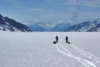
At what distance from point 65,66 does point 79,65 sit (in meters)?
1.14

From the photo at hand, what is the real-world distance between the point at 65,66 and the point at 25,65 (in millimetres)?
3145

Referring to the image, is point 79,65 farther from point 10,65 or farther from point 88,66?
point 10,65

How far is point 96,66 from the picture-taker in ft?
48.7

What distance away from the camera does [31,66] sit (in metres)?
15.3

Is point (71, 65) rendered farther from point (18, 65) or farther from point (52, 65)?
point (18, 65)

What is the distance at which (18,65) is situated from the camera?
15.8 metres

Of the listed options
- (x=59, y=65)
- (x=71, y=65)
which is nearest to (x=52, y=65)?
(x=59, y=65)

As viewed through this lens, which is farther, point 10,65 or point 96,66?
point 10,65

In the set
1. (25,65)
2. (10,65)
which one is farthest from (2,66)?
(25,65)

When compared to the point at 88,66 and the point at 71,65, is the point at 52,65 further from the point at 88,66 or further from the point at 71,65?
the point at 88,66

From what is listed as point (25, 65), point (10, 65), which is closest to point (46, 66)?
point (25, 65)

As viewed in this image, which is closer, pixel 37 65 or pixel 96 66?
pixel 96 66

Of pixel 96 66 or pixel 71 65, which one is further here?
pixel 71 65

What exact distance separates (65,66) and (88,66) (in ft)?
5.70
